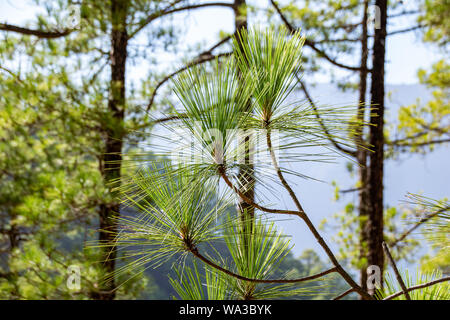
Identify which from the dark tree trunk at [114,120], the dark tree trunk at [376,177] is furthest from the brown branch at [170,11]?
the dark tree trunk at [376,177]

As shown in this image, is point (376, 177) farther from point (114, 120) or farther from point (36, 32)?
point (36, 32)

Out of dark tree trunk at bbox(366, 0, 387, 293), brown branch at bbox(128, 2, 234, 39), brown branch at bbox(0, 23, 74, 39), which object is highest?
brown branch at bbox(128, 2, 234, 39)

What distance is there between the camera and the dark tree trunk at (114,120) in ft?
5.58

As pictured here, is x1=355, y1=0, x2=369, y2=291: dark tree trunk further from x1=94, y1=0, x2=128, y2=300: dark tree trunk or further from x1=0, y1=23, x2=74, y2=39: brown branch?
x1=0, y1=23, x2=74, y2=39: brown branch

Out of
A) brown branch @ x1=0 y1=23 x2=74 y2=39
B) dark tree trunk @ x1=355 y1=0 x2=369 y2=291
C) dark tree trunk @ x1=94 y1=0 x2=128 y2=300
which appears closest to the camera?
brown branch @ x1=0 y1=23 x2=74 y2=39

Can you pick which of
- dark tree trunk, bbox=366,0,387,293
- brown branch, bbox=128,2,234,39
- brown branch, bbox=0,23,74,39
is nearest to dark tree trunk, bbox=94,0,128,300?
brown branch, bbox=128,2,234,39

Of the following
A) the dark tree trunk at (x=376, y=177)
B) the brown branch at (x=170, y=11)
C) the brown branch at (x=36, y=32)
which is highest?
the brown branch at (x=170, y=11)

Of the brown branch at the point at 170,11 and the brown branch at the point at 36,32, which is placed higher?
the brown branch at the point at 170,11

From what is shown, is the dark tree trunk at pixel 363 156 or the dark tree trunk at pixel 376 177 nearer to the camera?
the dark tree trunk at pixel 376 177

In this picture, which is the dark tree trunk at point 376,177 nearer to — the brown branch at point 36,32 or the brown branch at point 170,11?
the brown branch at point 170,11

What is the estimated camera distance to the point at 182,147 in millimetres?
587

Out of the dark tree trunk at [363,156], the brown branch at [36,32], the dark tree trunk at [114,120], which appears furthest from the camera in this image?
the dark tree trunk at [363,156]

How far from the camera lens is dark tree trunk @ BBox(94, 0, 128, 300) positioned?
66.9 inches

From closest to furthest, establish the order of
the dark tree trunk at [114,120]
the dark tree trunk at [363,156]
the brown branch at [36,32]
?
1. the brown branch at [36,32]
2. the dark tree trunk at [114,120]
3. the dark tree trunk at [363,156]
